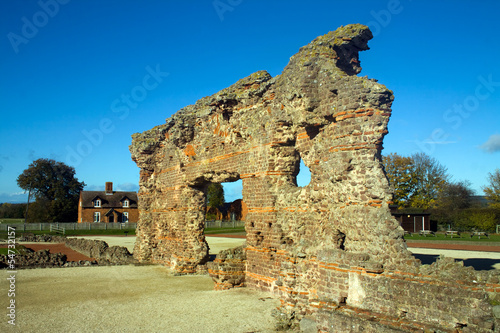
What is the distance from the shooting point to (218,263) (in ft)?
38.7

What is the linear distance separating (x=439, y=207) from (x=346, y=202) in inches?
1482

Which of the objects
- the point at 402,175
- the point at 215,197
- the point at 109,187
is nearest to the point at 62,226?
the point at 109,187

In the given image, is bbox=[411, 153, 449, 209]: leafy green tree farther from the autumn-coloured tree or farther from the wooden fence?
the wooden fence

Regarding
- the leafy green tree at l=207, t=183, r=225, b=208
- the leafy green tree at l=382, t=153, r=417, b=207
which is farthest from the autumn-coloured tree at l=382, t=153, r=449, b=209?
the leafy green tree at l=207, t=183, r=225, b=208

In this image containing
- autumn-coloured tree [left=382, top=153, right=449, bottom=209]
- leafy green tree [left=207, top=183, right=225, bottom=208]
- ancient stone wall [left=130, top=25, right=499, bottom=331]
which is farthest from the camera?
leafy green tree [left=207, top=183, right=225, bottom=208]

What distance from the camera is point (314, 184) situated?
32.0 feet

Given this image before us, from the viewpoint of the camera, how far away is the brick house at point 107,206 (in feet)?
176

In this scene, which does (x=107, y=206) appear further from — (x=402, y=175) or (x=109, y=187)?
(x=402, y=175)

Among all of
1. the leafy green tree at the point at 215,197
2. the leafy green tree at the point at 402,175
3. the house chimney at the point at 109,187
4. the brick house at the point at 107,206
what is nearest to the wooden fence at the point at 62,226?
the brick house at the point at 107,206

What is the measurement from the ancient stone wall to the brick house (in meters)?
42.4

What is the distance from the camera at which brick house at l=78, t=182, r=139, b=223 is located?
53.7 metres

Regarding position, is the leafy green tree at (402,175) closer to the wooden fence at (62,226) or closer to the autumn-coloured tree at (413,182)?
the autumn-coloured tree at (413,182)

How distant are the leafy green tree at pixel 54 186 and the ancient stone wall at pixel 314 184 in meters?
44.6

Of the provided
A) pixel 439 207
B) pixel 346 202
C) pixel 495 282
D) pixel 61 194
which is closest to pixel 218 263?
pixel 346 202
